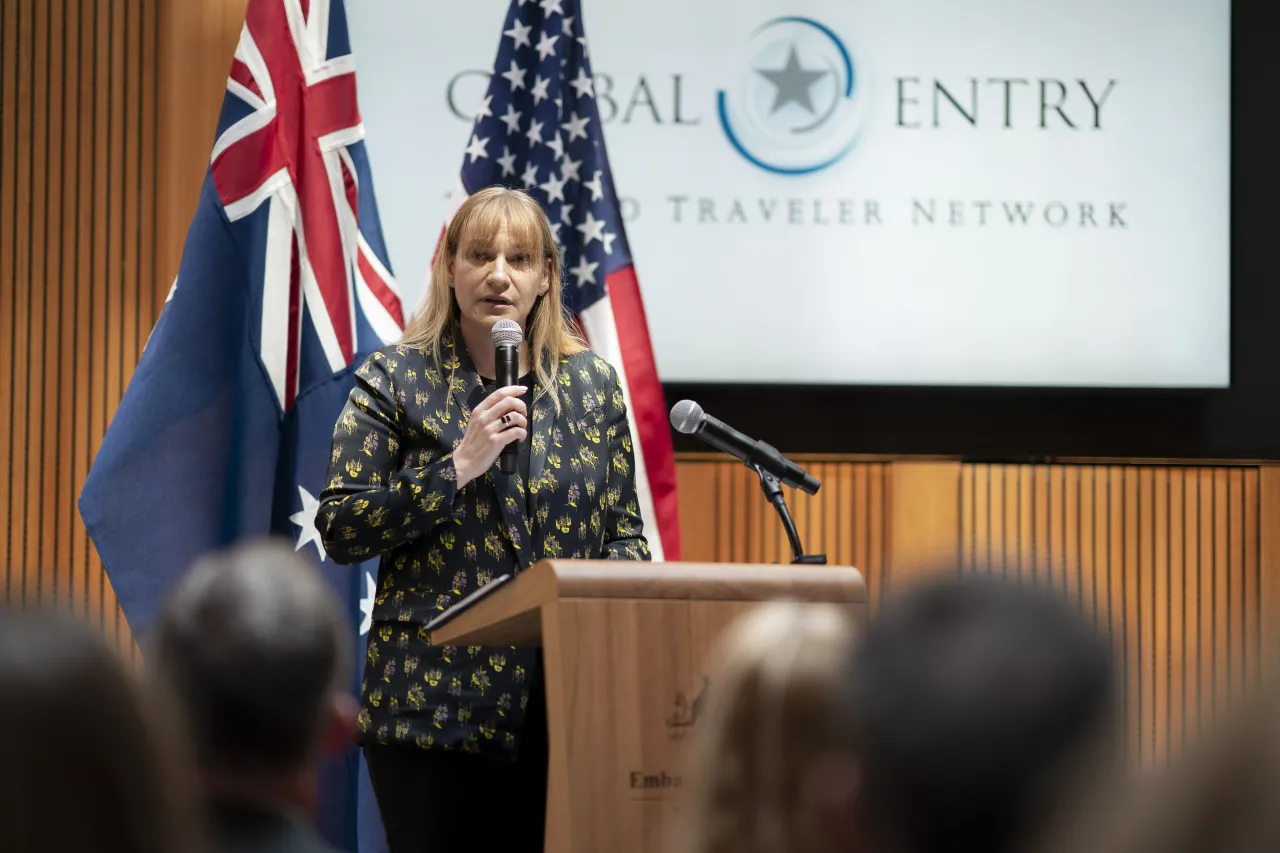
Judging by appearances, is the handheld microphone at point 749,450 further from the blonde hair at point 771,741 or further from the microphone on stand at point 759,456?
the blonde hair at point 771,741

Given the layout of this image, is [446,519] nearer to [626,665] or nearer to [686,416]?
[686,416]

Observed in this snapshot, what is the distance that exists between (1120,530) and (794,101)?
1721 millimetres

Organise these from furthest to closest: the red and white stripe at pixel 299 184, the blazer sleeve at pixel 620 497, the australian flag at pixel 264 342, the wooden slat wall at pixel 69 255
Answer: the wooden slat wall at pixel 69 255 < the red and white stripe at pixel 299 184 < the australian flag at pixel 264 342 < the blazer sleeve at pixel 620 497

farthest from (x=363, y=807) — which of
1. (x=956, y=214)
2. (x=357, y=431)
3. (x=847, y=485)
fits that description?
(x=956, y=214)

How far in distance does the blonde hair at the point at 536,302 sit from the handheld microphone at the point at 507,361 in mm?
154

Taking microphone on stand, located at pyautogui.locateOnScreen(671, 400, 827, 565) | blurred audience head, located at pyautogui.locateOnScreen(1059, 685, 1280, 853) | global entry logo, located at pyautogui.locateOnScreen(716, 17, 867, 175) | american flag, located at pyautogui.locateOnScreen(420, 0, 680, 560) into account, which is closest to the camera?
blurred audience head, located at pyautogui.locateOnScreen(1059, 685, 1280, 853)

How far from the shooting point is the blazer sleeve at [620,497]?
2.65m

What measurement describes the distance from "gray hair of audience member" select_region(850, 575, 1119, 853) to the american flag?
3.28m

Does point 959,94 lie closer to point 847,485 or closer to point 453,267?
point 847,485

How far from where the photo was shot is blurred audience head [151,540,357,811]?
39.0 inches

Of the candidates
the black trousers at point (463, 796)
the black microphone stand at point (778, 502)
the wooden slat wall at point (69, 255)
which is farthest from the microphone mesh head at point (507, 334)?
the wooden slat wall at point (69, 255)

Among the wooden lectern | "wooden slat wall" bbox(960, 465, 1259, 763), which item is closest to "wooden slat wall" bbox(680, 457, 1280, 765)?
"wooden slat wall" bbox(960, 465, 1259, 763)

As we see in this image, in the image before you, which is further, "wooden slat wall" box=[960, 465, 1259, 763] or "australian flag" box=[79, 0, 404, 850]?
"wooden slat wall" box=[960, 465, 1259, 763]

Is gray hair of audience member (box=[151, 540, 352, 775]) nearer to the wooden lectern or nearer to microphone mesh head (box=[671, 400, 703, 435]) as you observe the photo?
the wooden lectern
